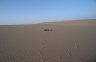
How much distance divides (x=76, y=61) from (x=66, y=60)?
1.66 feet

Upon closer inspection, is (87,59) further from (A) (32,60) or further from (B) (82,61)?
(A) (32,60)

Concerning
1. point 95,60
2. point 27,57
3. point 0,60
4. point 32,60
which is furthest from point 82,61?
point 0,60

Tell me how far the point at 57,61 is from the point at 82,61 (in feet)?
4.09

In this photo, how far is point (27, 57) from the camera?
6.06 meters

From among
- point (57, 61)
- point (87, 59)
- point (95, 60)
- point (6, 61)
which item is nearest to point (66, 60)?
point (57, 61)

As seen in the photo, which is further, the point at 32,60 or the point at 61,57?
the point at 61,57

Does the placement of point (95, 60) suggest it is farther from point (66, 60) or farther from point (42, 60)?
point (42, 60)

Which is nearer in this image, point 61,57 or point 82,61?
point 82,61

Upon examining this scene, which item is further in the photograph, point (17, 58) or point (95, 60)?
point (17, 58)

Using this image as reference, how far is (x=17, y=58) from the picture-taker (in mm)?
5887

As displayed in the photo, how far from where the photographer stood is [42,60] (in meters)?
5.64

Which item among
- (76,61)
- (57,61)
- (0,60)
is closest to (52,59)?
(57,61)

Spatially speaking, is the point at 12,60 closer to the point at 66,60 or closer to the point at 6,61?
the point at 6,61

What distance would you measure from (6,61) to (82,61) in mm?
3825
